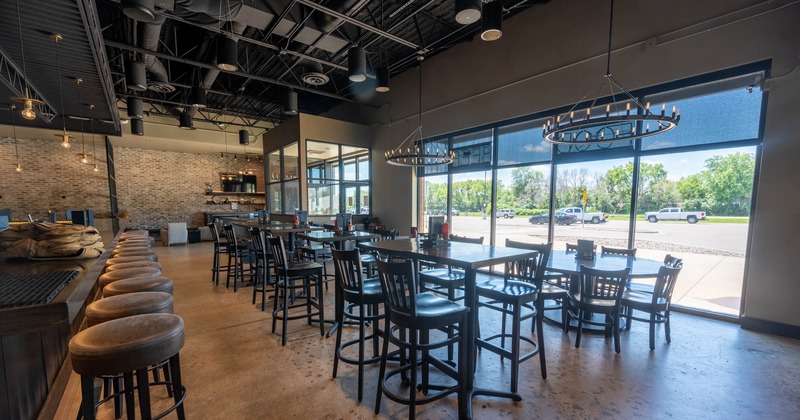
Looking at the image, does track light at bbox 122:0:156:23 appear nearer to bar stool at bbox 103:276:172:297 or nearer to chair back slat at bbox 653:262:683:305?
bar stool at bbox 103:276:172:297

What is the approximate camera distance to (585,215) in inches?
200

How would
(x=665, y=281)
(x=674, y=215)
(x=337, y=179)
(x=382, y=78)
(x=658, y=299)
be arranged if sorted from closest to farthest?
(x=665, y=281) → (x=658, y=299) → (x=674, y=215) → (x=382, y=78) → (x=337, y=179)

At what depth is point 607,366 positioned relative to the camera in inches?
106

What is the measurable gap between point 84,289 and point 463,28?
6.67 metres

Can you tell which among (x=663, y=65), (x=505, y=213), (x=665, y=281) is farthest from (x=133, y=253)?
(x=663, y=65)

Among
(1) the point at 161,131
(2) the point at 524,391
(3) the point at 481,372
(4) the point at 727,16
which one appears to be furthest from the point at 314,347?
(1) the point at 161,131

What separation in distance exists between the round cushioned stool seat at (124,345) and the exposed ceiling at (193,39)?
347cm

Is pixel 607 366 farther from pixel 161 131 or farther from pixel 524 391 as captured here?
pixel 161 131

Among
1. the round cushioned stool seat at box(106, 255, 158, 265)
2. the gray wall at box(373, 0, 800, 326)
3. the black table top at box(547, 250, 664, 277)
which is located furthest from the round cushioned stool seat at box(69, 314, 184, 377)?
the gray wall at box(373, 0, 800, 326)

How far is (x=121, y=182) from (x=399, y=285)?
13.8m

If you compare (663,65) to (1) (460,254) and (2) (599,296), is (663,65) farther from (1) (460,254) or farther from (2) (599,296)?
(1) (460,254)

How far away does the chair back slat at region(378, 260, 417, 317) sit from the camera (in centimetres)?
185

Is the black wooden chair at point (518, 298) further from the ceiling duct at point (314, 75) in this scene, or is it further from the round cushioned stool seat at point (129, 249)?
the ceiling duct at point (314, 75)

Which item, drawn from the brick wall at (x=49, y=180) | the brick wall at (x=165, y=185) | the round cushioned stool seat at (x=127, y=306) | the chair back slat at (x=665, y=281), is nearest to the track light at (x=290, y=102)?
the round cushioned stool seat at (x=127, y=306)
